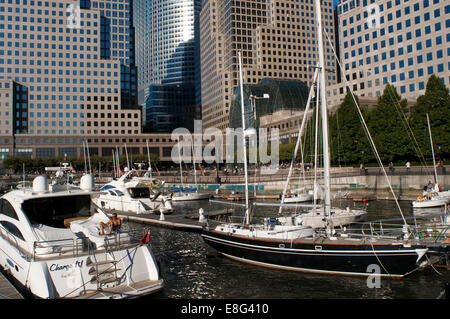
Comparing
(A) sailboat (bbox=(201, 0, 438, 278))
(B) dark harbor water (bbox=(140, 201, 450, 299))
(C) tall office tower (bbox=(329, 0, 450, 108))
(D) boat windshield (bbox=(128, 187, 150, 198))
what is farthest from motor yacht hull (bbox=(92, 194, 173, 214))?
(C) tall office tower (bbox=(329, 0, 450, 108))

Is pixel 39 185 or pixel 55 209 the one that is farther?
pixel 55 209

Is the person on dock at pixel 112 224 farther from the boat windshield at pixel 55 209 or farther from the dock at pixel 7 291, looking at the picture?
the dock at pixel 7 291

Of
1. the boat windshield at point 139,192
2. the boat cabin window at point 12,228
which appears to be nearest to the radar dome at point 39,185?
the boat cabin window at point 12,228

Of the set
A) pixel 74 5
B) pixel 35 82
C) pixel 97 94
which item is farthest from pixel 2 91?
pixel 74 5

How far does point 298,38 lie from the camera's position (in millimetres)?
174000

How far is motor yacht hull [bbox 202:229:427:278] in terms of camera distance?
15.0 meters

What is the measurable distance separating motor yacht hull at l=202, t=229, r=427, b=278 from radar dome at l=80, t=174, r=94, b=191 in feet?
25.4

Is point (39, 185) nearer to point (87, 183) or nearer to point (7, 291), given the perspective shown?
point (87, 183)

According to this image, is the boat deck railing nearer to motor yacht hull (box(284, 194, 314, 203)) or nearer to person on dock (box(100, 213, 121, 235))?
person on dock (box(100, 213, 121, 235))

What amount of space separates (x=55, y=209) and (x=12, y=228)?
1.88 meters

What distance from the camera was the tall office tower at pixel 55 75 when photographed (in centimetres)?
13162

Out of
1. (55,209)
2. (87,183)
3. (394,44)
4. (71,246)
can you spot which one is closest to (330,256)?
(71,246)

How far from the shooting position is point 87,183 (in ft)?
50.5
